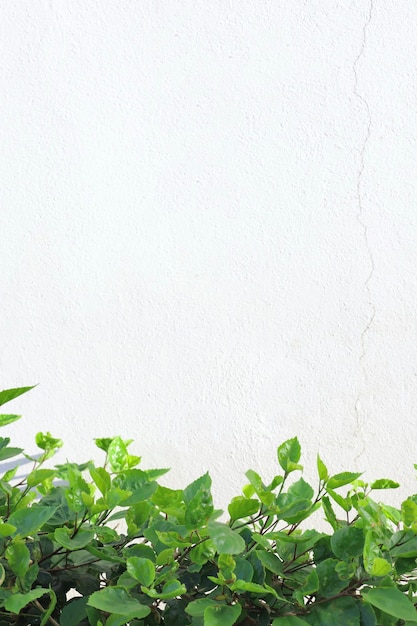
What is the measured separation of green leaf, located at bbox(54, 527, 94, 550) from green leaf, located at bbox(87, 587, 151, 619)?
58 millimetres

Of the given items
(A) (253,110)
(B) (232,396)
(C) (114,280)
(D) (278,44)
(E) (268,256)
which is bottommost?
(B) (232,396)

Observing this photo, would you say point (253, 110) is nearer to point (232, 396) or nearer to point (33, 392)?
point (232, 396)

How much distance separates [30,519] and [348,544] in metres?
0.31

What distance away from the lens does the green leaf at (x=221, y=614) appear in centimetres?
64

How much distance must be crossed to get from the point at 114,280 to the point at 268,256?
41 cm

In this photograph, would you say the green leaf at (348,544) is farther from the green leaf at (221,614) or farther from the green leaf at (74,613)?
the green leaf at (74,613)

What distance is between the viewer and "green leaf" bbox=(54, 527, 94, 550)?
2.31 ft

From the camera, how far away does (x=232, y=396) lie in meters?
1.80

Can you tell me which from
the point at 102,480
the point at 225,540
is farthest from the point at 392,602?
the point at 102,480

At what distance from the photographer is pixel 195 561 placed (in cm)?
72

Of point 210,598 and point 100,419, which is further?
point 100,419

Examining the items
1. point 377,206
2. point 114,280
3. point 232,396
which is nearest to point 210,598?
point 232,396

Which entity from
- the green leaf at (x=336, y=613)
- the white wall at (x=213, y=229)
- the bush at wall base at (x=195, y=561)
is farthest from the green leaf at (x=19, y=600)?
the white wall at (x=213, y=229)

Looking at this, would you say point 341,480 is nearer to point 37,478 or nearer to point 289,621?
point 289,621
